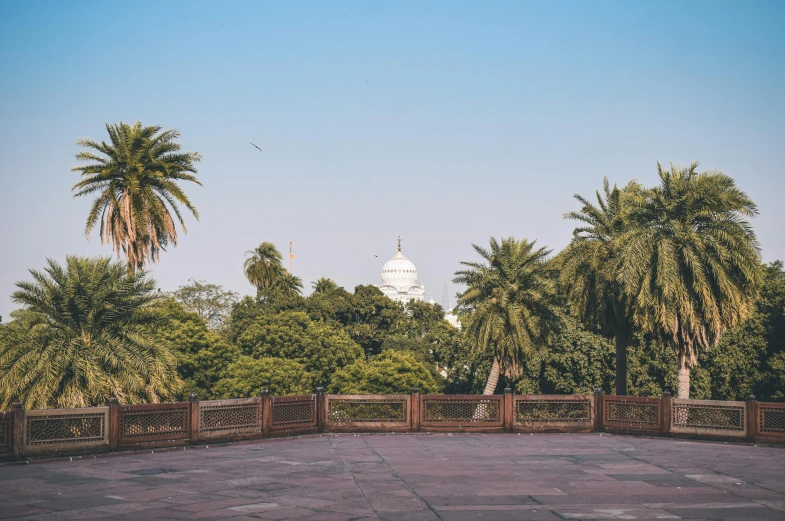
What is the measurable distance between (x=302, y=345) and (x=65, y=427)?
47.4m

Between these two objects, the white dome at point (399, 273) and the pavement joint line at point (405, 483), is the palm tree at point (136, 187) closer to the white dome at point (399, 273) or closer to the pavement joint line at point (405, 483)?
the pavement joint line at point (405, 483)

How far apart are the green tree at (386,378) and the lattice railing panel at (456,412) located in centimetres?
3037

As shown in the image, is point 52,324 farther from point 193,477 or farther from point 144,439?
point 193,477

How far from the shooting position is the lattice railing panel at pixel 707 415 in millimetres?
21844

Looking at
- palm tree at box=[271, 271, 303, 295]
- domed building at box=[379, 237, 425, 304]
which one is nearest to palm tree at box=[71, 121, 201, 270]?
palm tree at box=[271, 271, 303, 295]

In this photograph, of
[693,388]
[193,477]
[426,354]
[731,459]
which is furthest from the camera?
[426,354]

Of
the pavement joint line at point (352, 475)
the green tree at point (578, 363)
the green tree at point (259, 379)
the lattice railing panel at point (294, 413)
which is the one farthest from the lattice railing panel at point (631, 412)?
the green tree at point (259, 379)

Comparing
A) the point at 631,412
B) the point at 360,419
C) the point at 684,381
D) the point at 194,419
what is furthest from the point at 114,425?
the point at 684,381

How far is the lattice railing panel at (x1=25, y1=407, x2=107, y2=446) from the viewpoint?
1783 cm

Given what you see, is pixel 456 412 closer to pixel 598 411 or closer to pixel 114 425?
pixel 598 411

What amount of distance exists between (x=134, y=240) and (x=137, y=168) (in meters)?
3.70

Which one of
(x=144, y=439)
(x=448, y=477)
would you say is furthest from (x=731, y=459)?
(x=144, y=439)

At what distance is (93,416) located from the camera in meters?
18.9

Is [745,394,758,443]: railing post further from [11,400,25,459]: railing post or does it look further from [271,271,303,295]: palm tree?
[271,271,303,295]: palm tree
